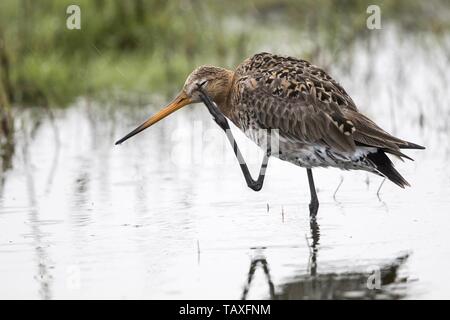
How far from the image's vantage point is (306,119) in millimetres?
6594

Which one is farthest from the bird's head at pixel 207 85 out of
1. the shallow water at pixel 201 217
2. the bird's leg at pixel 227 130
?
the shallow water at pixel 201 217

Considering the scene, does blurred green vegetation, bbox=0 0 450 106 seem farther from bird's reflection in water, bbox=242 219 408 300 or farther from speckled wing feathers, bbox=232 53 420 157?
bird's reflection in water, bbox=242 219 408 300

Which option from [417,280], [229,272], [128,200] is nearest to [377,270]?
[417,280]

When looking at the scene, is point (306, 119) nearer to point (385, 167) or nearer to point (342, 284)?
point (385, 167)

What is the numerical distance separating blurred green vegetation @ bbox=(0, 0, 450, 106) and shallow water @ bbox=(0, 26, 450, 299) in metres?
0.84

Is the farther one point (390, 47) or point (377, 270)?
point (390, 47)

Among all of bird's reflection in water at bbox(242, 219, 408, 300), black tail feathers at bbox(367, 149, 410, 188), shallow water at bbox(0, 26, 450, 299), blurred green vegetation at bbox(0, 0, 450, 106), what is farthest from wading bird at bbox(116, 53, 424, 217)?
blurred green vegetation at bbox(0, 0, 450, 106)

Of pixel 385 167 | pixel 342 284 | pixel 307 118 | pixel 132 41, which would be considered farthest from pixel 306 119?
pixel 132 41

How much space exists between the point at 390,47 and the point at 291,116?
21.3 ft

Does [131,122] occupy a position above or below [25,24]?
below

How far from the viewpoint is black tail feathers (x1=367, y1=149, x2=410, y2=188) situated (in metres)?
6.27
